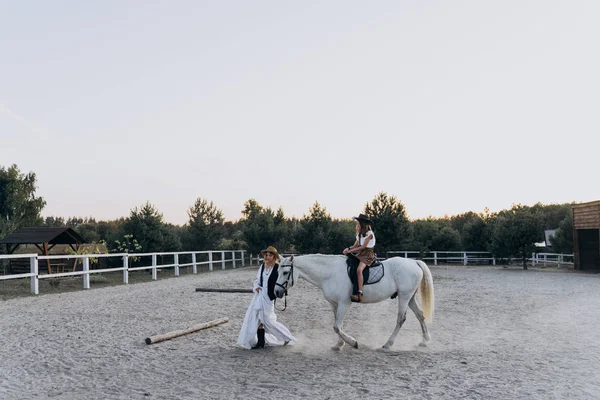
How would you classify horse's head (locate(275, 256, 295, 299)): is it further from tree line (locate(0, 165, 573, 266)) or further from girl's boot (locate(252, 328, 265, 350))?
tree line (locate(0, 165, 573, 266))

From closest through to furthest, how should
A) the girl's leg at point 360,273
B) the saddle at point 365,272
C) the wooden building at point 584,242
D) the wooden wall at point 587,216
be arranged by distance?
the girl's leg at point 360,273, the saddle at point 365,272, the wooden wall at point 587,216, the wooden building at point 584,242

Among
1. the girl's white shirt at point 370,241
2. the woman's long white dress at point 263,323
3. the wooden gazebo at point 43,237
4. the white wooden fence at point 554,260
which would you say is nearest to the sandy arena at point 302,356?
the woman's long white dress at point 263,323

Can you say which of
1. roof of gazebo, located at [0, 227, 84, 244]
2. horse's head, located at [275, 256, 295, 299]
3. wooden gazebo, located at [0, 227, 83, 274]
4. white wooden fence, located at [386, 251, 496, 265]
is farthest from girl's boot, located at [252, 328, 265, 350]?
white wooden fence, located at [386, 251, 496, 265]

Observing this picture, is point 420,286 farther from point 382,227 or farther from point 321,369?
point 382,227

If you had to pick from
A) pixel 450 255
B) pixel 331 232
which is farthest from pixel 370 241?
pixel 450 255

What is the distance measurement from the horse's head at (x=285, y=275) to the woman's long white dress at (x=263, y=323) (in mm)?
243

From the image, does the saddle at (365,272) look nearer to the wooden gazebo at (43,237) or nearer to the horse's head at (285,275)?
the horse's head at (285,275)

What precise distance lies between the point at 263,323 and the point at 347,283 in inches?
57.4

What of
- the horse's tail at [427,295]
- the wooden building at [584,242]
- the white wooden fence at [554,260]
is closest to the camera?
the horse's tail at [427,295]

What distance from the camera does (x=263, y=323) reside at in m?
7.36

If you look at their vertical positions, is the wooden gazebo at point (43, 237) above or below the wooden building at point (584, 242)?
above

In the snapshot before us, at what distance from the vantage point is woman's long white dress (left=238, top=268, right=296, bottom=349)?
7.25m

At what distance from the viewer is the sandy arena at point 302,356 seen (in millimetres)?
5207

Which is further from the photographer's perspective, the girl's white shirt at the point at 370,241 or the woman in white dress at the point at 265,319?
the girl's white shirt at the point at 370,241
